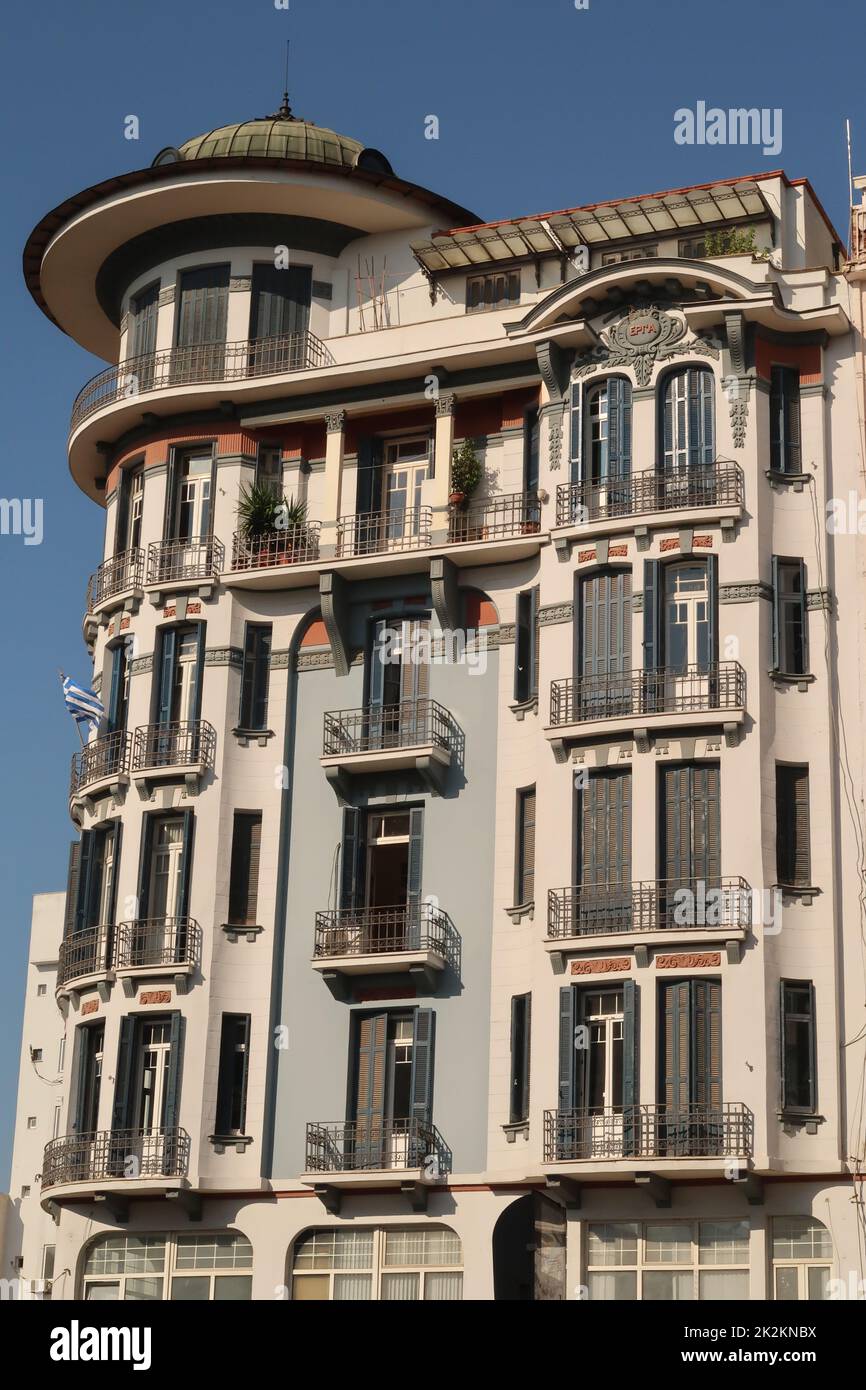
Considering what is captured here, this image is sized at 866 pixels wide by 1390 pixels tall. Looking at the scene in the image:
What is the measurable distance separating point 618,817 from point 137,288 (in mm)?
19949

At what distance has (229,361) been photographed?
51.8m

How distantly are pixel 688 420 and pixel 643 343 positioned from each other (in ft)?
6.90

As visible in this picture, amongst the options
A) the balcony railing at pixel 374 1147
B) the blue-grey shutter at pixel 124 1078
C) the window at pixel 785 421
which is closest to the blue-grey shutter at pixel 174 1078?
the blue-grey shutter at pixel 124 1078

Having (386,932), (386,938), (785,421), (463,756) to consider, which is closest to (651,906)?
(386,938)

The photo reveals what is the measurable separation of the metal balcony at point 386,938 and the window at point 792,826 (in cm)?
730

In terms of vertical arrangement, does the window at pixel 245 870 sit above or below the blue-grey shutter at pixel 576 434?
below

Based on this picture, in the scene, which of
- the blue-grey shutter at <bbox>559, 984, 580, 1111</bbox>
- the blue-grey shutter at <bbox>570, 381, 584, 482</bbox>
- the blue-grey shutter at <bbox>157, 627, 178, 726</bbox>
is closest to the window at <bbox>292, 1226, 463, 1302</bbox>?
the blue-grey shutter at <bbox>559, 984, 580, 1111</bbox>

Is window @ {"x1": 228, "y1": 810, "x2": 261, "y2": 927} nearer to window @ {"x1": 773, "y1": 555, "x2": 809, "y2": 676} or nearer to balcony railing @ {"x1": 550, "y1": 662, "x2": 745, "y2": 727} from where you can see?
balcony railing @ {"x1": 550, "y1": 662, "x2": 745, "y2": 727}

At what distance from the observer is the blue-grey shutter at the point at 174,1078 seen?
45978 mm

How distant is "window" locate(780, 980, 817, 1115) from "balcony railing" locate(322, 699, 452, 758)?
964 centimetres

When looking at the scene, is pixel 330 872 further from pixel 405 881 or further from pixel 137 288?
pixel 137 288

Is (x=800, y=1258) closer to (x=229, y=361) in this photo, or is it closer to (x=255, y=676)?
(x=255, y=676)

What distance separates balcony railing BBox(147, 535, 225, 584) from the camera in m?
50.3

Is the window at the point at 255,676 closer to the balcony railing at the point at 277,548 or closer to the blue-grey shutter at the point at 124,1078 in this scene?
the balcony railing at the point at 277,548
